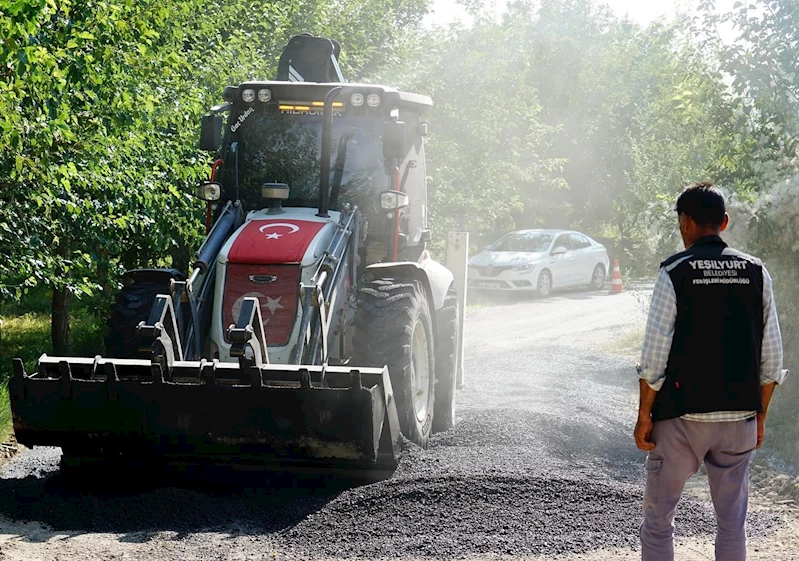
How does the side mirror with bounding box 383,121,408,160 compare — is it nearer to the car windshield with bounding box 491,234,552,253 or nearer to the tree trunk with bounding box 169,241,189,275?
the tree trunk with bounding box 169,241,189,275

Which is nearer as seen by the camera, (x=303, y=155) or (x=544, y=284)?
(x=303, y=155)

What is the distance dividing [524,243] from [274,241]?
1586cm

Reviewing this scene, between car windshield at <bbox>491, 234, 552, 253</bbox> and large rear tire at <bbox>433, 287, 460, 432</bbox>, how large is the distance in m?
13.8

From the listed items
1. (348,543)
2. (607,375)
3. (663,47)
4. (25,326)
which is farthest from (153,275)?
(663,47)

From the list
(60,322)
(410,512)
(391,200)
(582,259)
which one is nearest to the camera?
(410,512)

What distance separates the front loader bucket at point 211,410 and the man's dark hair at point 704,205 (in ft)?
8.02

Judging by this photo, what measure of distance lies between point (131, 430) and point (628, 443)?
13.1 feet

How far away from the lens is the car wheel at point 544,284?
21953mm

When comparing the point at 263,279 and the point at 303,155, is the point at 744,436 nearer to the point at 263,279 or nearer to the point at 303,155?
the point at 263,279

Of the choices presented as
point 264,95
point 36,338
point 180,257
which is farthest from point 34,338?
point 264,95

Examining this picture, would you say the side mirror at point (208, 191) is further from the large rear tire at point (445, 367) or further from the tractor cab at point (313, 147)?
the large rear tire at point (445, 367)

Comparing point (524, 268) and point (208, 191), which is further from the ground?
point (208, 191)

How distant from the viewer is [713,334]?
13.9 ft

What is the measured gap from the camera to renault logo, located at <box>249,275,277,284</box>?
717 cm
